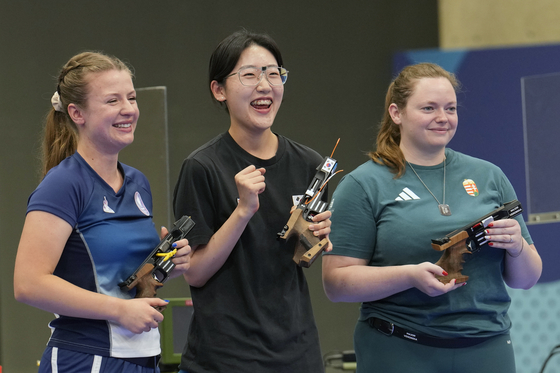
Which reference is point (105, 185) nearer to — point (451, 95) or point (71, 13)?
point (451, 95)

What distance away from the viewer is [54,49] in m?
3.90

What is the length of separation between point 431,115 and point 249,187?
743 mm

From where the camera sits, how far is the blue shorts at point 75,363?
1.35 metres

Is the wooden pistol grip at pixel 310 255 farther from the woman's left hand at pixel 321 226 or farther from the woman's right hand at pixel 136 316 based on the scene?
the woman's right hand at pixel 136 316

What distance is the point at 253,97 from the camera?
1.58 meters

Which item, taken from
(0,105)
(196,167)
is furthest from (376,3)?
(196,167)

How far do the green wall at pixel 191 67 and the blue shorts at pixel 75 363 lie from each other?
2.57m

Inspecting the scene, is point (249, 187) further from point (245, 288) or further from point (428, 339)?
point (428, 339)

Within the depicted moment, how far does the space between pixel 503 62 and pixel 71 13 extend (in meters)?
2.78

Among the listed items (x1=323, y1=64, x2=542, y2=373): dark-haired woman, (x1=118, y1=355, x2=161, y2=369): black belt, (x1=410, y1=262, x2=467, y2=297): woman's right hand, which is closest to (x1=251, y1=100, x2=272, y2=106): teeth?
(x1=323, y1=64, x2=542, y2=373): dark-haired woman

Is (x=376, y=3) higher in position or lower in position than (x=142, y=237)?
higher

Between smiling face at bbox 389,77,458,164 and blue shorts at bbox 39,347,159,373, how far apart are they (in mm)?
1134

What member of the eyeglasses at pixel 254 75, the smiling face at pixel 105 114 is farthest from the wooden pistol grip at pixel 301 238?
the smiling face at pixel 105 114

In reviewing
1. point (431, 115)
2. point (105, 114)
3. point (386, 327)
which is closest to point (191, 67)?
point (431, 115)
